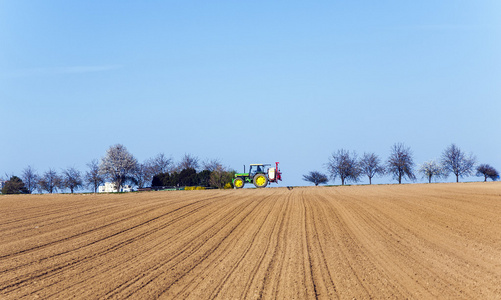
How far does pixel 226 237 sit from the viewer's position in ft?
47.3

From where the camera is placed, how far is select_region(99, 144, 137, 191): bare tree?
228 feet

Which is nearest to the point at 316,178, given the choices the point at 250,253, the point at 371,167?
the point at 371,167

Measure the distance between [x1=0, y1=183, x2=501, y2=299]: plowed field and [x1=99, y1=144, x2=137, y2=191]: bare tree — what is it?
49642 millimetres

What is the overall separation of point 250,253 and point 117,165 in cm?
6057

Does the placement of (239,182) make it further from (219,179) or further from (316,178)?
(316,178)

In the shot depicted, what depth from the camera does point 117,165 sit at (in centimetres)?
6944

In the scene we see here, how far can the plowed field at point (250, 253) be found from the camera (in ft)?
28.9

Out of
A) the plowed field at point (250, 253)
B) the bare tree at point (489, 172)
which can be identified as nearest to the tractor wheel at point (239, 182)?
the plowed field at point (250, 253)

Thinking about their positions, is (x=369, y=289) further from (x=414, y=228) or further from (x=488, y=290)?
(x=414, y=228)

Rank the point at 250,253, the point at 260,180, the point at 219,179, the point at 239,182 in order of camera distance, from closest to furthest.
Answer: the point at 250,253 → the point at 260,180 → the point at 239,182 → the point at 219,179

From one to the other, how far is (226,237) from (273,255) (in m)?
3.08

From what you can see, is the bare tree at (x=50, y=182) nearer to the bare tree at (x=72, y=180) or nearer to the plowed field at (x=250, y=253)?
the bare tree at (x=72, y=180)

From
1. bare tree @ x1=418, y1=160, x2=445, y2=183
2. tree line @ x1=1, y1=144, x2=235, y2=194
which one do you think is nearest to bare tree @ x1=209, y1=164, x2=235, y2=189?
tree line @ x1=1, y1=144, x2=235, y2=194

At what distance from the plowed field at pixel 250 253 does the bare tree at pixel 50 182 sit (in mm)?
54738
